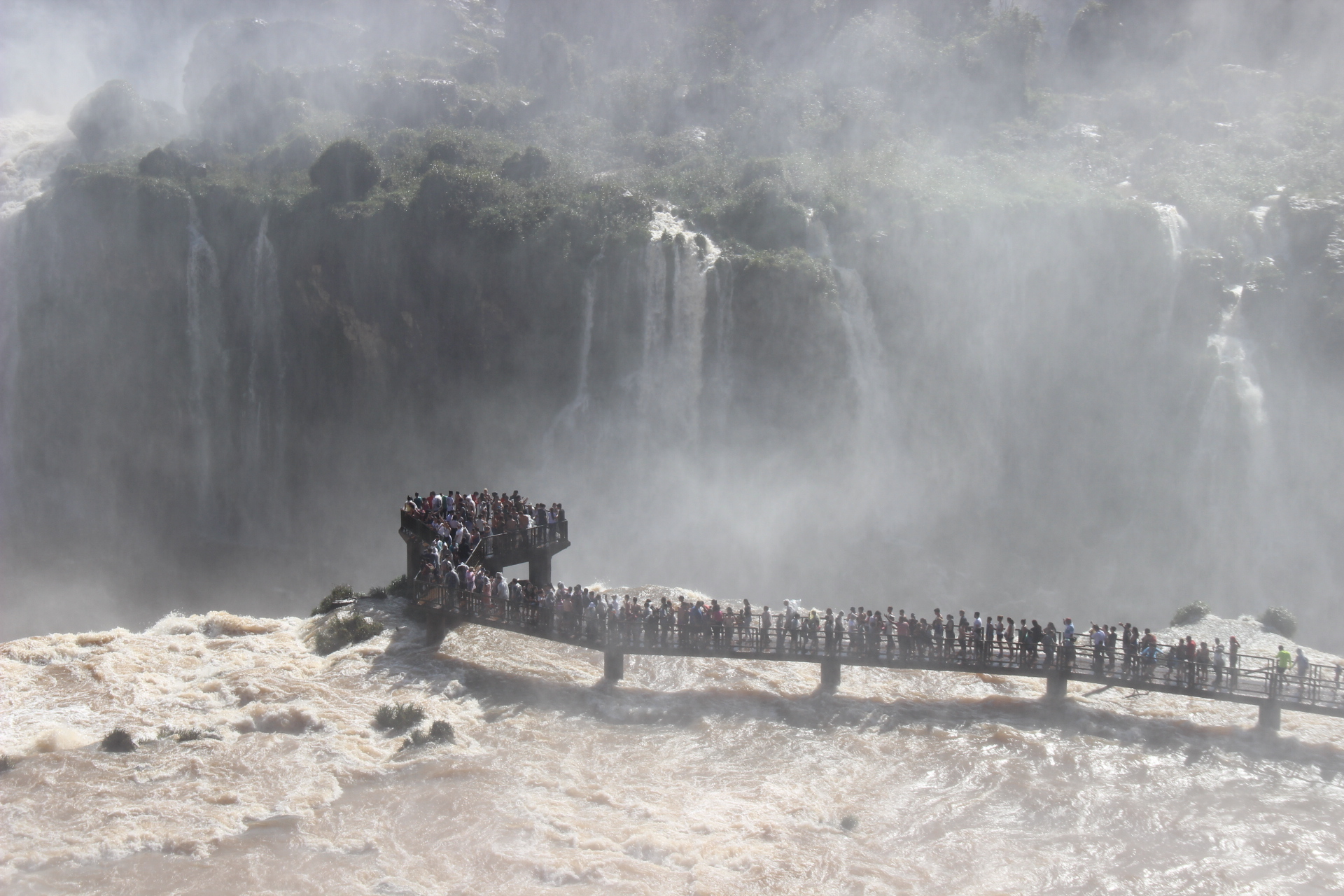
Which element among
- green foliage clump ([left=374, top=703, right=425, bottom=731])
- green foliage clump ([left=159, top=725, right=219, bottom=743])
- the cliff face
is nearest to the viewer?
green foliage clump ([left=159, top=725, right=219, bottom=743])

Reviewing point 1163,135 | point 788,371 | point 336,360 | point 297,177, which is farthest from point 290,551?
point 1163,135

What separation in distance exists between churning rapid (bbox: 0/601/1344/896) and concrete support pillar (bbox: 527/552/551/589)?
3.81 m

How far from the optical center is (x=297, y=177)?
4769cm

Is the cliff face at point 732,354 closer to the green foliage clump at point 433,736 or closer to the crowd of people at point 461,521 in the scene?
the crowd of people at point 461,521

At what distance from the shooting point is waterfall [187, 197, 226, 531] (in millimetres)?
43062

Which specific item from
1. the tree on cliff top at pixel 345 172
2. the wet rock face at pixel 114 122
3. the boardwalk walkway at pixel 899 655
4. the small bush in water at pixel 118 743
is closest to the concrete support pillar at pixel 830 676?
the boardwalk walkway at pixel 899 655

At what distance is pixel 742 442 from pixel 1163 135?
33297mm

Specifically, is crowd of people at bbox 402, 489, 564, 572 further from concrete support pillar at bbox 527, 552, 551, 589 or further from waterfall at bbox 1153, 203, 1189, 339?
waterfall at bbox 1153, 203, 1189, 339

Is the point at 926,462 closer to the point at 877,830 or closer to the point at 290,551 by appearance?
the point at 877,830

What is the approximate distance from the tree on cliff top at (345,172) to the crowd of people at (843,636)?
94.0 ft

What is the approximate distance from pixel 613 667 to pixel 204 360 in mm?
32469

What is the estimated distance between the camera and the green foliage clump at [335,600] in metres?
24.1

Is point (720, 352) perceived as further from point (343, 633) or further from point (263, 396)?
point (263, 396)

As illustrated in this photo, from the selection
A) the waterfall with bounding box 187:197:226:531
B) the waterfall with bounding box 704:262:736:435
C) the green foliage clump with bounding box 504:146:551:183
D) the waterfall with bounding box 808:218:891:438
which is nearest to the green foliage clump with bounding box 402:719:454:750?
the waterfall with bounding box 704:262:736:435
